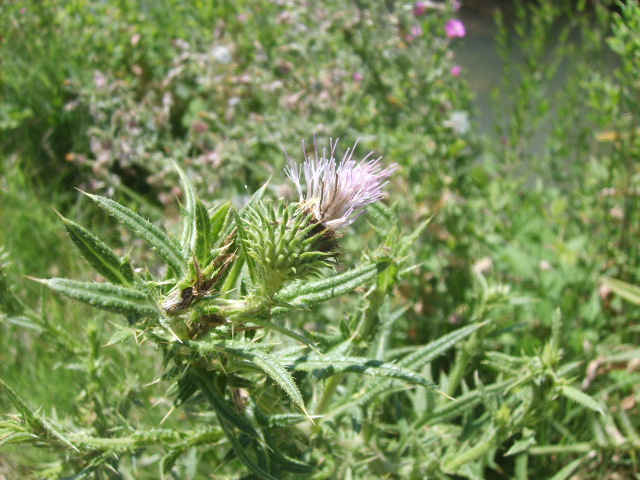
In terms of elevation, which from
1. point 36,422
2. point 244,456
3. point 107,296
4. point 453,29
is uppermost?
point 453,29

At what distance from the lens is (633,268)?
2371 millimetres

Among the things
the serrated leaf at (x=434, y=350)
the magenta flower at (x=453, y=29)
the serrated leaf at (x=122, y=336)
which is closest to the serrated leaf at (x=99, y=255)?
the serrated leaf at (x=122, y=336)

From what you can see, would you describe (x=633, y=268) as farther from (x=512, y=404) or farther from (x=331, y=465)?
(x=331, y=465)

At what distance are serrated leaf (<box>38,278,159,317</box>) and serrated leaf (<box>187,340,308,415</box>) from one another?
12 centimetres

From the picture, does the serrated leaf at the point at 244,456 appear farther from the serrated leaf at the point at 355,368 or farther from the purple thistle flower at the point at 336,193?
the purple thistle flower at the point at 336,193

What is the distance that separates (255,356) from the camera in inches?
38.8

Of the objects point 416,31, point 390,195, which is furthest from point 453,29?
point 390,195

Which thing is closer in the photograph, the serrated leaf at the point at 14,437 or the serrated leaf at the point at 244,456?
the serrated leaf at the point at 14,437

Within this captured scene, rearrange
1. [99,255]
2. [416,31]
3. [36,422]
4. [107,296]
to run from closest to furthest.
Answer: [107,296], [99,255], [36,422], [416,31]

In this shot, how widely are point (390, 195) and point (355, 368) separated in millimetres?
1625

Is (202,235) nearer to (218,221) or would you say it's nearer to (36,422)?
(218,221)

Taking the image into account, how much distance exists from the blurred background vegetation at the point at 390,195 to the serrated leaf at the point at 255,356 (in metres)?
0.60

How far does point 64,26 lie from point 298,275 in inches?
126

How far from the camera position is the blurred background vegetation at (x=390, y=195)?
5.50 feet
